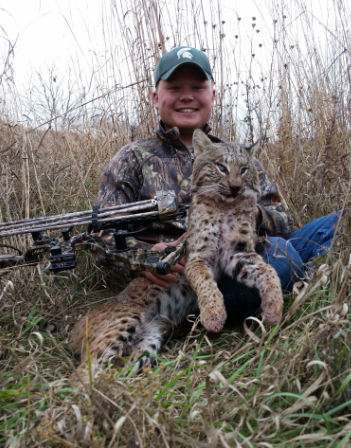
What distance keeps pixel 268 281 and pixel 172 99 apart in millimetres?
1906

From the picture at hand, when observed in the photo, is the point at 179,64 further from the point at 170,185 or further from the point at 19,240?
the point at 19,240

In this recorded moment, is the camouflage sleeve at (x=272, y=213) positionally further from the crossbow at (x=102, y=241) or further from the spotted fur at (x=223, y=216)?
the crossbow at (x=102, y=241)

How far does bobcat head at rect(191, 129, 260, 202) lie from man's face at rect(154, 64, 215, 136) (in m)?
0.51

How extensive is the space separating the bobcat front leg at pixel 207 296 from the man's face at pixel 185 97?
1430 mm

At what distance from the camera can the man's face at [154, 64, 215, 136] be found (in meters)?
3.62

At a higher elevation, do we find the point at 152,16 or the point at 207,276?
the point at 152,16

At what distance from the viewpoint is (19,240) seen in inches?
159

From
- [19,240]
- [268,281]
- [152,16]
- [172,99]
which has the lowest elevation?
[268,281]

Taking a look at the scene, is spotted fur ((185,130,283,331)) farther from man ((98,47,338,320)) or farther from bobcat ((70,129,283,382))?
man ((98,47,338,320))

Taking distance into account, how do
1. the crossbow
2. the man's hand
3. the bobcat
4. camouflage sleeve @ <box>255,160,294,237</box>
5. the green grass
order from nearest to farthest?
1. the green grass
2. the crossbow
3. the bobcat
4. the man's hand
5. camouflage sleeve @ <box>255,160,294,237</box>

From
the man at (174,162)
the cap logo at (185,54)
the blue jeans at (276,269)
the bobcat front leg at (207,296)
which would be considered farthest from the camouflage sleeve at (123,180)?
the blue jeans at (276,269)

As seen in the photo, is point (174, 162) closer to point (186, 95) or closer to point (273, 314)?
point (186, 95)

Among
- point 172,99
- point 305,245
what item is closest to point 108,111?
point 172,99

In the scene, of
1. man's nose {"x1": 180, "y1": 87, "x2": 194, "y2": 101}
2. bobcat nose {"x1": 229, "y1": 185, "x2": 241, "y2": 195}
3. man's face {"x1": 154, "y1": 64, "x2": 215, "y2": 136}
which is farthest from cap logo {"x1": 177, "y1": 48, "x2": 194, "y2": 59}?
bobcat nose {"x1": 229, "y1": 185, "x2": 241, "y2": 195}
